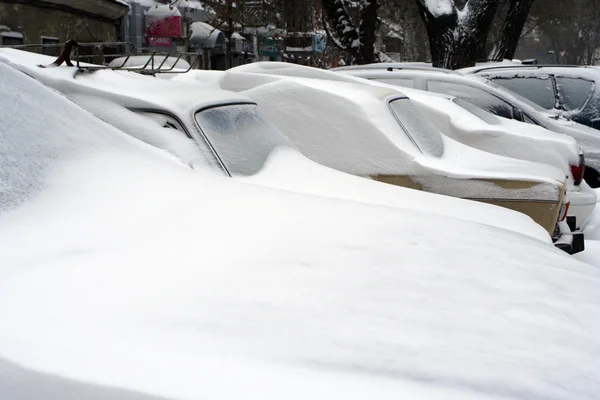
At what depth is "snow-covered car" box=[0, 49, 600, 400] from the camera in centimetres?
164

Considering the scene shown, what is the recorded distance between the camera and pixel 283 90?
5738mm

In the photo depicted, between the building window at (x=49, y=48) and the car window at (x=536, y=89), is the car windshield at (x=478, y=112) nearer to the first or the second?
the car window at (x=536, y=89)

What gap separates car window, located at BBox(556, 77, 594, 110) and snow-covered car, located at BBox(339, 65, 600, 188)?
0.73 metres

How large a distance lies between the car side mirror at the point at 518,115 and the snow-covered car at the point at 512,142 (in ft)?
3.36

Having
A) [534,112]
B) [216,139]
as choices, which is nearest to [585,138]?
[534,112]

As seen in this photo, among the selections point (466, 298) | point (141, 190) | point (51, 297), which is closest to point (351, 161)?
point (141, 190)

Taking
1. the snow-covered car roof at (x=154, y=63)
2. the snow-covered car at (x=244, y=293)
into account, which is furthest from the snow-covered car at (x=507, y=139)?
the snow-covered car at (x=244, y=293)

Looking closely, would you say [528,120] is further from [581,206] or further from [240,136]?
[240,136]

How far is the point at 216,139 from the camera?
429cm

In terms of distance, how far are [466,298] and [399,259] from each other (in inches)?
12.9

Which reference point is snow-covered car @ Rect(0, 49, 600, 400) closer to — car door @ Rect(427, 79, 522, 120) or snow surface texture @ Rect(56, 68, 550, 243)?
snow surface texture @ Rect(56, 68, 550, 243)

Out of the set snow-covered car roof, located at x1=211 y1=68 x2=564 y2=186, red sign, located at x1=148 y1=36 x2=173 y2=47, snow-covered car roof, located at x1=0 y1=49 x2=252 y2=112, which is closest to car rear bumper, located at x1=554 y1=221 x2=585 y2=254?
snow-covered car roof, located at x1=211 y1=68 x2=564 y2=186

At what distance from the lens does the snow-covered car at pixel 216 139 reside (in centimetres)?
415

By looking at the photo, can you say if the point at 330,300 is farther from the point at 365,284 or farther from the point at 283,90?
the point at 283,90
